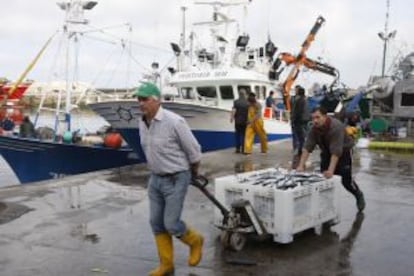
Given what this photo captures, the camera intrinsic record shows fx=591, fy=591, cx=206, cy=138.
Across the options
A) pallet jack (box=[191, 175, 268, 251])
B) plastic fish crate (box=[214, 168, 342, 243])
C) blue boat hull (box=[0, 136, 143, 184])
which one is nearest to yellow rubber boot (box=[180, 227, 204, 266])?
pallet jack (box=[191, 175, 268, 251])

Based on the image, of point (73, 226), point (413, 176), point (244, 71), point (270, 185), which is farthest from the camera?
point (244, 71)

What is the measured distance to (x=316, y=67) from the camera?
79.8 ft

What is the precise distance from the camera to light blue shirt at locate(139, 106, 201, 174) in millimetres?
4934

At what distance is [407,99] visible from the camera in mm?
20438

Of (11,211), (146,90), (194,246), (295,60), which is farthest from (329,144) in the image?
(295,60)

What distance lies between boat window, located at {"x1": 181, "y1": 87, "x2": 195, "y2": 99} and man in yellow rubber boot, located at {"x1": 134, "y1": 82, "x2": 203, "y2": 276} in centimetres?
1670

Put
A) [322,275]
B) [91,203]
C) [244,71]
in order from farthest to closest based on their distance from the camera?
[244,71] → [91,203] → [322,275]

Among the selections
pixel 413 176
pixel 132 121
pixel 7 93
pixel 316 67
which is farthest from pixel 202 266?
pixel 316 67

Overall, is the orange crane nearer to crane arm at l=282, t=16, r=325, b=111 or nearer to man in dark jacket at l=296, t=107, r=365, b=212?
crane arm at l=282, t=16, r=325, b=111

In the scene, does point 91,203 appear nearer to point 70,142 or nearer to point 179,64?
point 70,142

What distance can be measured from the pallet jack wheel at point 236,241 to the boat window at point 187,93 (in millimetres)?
16062

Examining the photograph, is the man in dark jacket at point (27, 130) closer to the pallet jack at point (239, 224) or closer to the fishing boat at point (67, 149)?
the fishing boat at point (67, 149)

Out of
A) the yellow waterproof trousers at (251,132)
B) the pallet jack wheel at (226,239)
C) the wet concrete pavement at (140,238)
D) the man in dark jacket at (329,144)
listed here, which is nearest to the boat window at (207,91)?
the yellow waterproof trousers at (251,132)

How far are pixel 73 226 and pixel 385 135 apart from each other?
14.6 meters
